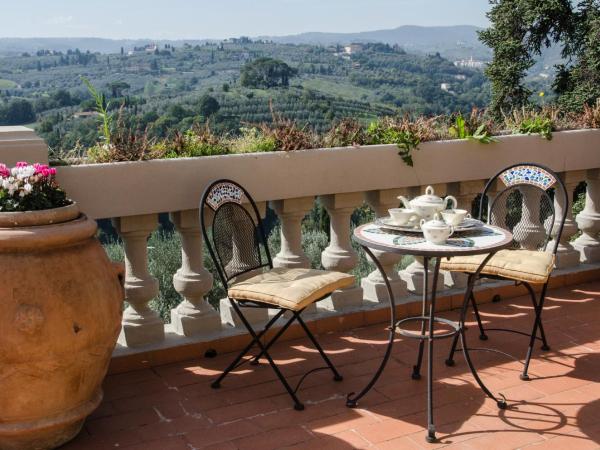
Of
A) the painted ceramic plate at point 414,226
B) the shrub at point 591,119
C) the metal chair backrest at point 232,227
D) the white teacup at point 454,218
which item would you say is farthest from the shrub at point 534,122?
the metal chair backrest at point 232,227

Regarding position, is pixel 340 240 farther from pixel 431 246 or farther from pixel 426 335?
pixel 431 246

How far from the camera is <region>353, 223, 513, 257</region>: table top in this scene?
2971 mm

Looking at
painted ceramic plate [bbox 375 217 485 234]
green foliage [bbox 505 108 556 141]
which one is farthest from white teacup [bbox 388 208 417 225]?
green foliage [bbox 505 108 556 141]

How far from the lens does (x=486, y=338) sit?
13.5 ft

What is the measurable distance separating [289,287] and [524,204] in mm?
2152

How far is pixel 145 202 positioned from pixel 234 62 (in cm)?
4289

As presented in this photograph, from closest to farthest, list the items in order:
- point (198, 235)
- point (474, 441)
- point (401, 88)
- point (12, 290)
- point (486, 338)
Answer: point (12, 290) → point (474, 441) → point (198, 235) → point (486, 338) → point (401, 88)

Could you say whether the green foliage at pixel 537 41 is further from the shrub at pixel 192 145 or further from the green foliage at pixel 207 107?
the shrub at pixel 192 145

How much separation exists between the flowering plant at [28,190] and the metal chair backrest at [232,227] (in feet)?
2.54

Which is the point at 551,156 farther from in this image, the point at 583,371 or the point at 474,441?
the point at 474,441

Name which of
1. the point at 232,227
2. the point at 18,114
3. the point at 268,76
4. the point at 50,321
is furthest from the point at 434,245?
the point at 268,76

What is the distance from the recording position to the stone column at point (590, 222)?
5148mm

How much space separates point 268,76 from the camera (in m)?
30.1

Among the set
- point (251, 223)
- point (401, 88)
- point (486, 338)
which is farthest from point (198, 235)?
point (401, 88)
